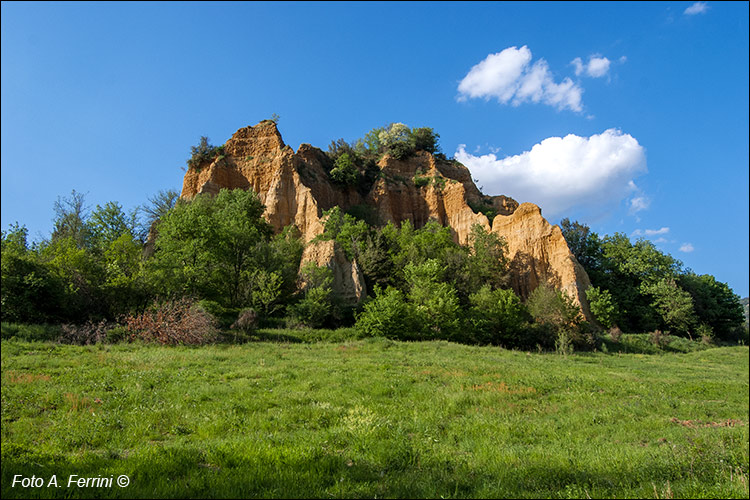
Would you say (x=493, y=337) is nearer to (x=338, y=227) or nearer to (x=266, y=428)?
(x=338, y=227)

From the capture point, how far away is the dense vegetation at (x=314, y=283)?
2286 centimetres

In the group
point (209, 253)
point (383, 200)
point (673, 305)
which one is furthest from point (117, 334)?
point (673, 305)

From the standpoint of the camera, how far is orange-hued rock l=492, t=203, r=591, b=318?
4191 centimetres

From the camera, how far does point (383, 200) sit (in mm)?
55875

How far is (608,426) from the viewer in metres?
8.43

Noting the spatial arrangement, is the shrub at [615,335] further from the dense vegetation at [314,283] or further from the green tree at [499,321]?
the green tree at [499,321]

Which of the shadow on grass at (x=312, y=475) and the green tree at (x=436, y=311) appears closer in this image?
the shadow on grass at (x=312, y=475)

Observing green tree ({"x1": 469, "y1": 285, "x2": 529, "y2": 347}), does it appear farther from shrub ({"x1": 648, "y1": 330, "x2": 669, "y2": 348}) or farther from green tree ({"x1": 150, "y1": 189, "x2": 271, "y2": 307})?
green tree ({"x1": 150, "y1": 189, "x2": 271, "y2": 307})

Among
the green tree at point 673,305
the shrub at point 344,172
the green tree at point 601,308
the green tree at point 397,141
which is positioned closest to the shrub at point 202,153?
the shrub at point 344,172

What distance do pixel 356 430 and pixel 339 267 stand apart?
1155 inches

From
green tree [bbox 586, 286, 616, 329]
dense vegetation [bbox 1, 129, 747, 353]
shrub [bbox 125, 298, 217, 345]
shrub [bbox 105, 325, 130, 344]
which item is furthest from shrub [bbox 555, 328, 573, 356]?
shrub [bbox 105, 325, 130, 344]

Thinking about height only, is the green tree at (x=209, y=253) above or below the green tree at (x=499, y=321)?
above

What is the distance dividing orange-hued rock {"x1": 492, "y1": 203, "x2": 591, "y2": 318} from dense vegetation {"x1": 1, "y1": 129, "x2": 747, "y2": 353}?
5.70ft

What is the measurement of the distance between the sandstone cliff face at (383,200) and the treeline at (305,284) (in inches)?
97.3
